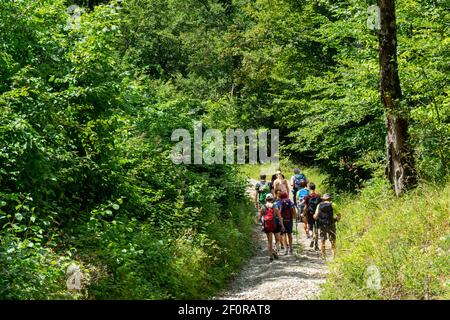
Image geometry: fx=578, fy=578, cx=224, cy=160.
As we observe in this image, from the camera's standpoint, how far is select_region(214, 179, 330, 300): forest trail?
33.2ft

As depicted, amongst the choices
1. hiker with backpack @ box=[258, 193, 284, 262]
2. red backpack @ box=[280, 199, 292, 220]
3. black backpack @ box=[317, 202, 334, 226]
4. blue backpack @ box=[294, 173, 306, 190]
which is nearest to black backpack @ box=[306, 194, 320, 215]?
red backpack @ box=[280, 199, 292, 220]

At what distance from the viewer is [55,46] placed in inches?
446

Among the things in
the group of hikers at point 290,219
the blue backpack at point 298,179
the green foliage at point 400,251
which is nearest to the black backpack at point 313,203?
the group of hikers at point 290,219

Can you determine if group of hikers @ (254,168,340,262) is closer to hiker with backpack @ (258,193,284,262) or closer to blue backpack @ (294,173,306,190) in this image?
hiker with backpack @ (258,193,284,262)

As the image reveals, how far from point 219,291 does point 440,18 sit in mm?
8585

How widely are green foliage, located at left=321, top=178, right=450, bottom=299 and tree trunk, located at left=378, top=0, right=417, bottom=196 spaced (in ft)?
1.91

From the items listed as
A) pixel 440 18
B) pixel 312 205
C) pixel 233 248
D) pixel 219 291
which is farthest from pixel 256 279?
pixel 440 18

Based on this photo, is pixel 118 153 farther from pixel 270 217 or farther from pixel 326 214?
pixel 326 214

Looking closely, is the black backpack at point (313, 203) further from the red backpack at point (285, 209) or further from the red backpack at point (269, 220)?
the red backpack at point (269, 220)

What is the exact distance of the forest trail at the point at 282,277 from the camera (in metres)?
10.1

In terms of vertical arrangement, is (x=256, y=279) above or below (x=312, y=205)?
below

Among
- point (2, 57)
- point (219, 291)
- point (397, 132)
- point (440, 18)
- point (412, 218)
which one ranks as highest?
point (440, 18)

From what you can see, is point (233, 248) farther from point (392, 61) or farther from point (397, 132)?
point (392, 61)

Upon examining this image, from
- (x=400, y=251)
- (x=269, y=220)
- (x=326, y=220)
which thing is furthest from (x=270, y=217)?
(x=400, y=251)
